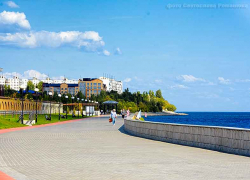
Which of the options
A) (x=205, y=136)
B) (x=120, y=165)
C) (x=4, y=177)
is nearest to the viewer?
(x=4, y=177)

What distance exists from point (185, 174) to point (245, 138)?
5.06 meters

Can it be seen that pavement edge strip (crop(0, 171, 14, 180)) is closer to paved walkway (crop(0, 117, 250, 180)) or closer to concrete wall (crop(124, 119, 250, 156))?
paved walkway (crop(0, 117, 250, 180))

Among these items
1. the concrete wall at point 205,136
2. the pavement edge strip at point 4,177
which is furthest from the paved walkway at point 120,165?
the concrete wall at point 205,136

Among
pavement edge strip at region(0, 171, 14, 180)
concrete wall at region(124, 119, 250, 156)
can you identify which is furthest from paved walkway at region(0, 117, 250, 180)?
concrete wall at region(124, 119, 250, 156)

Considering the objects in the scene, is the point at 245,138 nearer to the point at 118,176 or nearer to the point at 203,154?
the point at 203,154

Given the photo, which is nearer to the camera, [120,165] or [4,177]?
[4,177]

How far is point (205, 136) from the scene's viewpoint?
52.9 ft

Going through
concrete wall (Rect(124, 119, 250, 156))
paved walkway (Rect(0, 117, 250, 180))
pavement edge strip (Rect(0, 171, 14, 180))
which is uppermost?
concrete wall (Rect(124, 119, 250, 156))

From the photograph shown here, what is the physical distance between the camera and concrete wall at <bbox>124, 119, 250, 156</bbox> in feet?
46.0

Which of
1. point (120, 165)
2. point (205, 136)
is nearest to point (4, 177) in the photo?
point (120, 165)

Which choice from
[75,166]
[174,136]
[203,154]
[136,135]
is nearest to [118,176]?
[75,166]

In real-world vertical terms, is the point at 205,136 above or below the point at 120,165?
above

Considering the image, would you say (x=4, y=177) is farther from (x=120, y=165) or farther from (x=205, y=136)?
(x=205, y=136)

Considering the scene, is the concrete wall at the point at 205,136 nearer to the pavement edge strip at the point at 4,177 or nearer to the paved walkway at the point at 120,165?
the paved walkway at the point at 120,165
